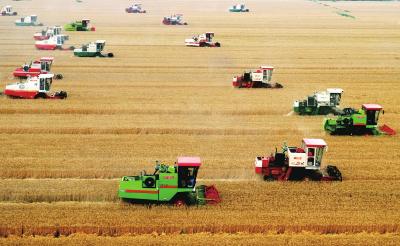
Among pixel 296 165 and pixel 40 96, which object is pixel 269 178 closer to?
pixel 296 165

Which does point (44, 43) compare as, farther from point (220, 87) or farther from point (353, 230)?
point (353, 230)

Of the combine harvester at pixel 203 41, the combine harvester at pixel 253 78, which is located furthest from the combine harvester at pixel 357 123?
the combine harvester at pixel 203 41

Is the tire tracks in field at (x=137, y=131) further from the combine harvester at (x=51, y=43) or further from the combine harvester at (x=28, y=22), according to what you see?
the combine harvester at (x=28, y=22)

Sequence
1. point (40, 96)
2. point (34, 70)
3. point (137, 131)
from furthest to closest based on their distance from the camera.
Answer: point (34, 70), point (40, 96), point (137, 131)

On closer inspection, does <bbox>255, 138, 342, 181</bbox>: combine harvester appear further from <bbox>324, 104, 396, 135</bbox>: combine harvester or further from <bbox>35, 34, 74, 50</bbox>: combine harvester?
<bbox>35, 34, 74, 50</bbox>: combine harvester

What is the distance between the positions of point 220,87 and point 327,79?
9459mm

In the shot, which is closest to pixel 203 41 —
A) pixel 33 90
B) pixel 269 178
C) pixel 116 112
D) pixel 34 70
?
pixel 34 70

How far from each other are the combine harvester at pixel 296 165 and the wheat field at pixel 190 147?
0.54m

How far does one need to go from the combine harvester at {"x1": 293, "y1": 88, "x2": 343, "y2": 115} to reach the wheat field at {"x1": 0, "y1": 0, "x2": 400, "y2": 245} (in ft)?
3.48

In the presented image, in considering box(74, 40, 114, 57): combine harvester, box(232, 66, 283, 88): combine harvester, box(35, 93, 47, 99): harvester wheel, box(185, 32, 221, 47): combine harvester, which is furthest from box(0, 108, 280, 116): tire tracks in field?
box(185, 32, 221, 47): combine harvester

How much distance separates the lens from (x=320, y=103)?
35.0 metres

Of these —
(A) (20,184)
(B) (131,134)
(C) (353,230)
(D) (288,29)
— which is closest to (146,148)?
(B) (131,134)

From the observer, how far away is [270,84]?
4378 centimetres

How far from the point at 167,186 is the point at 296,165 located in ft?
17.9
